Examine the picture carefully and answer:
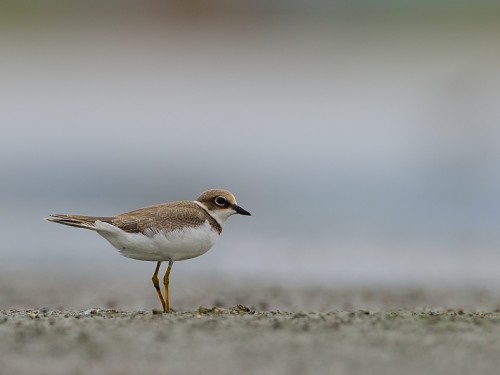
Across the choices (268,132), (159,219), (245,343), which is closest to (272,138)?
(268,132)

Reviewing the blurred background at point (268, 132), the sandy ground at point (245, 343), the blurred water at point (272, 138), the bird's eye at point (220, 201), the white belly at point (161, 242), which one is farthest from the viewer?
the blurred water at point (272, 138)

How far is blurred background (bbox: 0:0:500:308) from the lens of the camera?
560 inches

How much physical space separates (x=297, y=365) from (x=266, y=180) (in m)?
15.3

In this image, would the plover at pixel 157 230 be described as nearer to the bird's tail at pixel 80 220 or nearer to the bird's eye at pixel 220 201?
the bird's tail at pixel 80 220

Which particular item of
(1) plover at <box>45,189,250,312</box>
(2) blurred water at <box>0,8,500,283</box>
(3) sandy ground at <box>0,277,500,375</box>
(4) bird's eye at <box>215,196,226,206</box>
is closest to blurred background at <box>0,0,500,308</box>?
(2) blurred water at <box>0,8,500,283</box>

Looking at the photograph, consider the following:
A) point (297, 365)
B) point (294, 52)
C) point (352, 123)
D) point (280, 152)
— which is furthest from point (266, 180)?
point (297, 365)

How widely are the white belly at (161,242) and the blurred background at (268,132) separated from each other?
11.3 ft

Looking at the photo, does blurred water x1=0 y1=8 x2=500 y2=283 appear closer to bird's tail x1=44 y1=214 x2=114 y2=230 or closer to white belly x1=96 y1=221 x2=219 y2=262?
white belly x1=96 y1=221 x2=219 y2=262

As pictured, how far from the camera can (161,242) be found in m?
8.00

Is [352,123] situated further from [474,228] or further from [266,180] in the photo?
[474,228]

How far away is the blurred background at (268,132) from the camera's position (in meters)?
14.2

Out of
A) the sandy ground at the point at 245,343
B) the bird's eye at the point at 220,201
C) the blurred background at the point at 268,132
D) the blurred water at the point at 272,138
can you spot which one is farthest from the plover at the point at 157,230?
the blurred water at the point at 272,138

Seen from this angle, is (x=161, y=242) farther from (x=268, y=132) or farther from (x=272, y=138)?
(x=268, y=132)

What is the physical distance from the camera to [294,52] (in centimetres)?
3381
